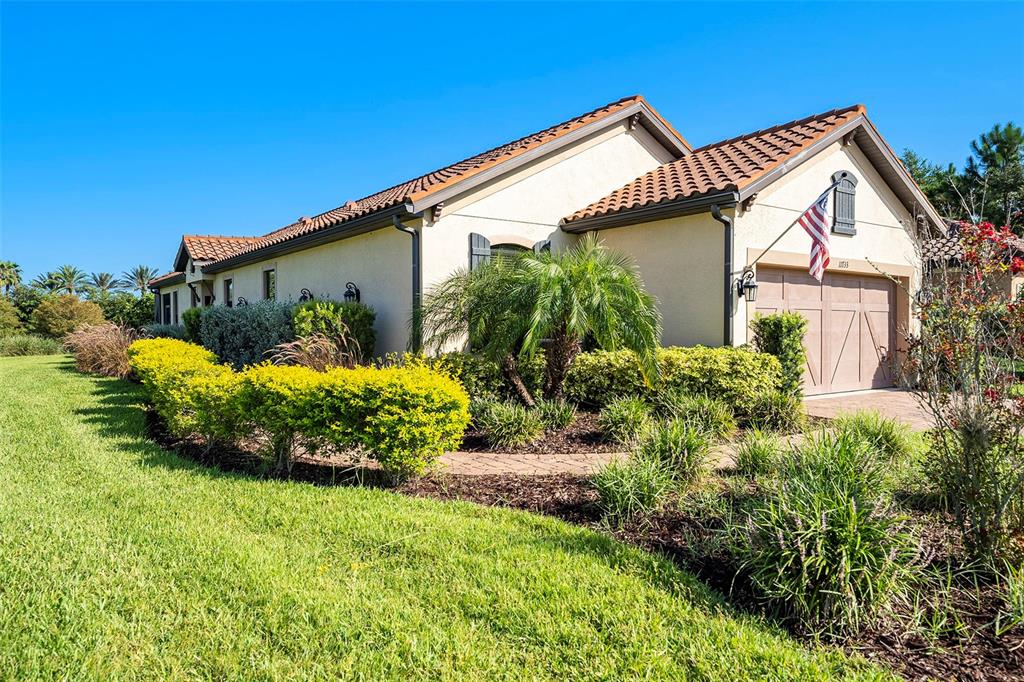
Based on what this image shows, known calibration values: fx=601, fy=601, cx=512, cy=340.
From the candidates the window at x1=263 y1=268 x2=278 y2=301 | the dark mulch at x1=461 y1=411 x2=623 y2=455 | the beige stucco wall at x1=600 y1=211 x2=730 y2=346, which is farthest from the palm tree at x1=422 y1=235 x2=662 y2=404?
the window at x1=263 y1=268 x2=278 y2=301

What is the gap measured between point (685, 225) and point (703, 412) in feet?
13.9

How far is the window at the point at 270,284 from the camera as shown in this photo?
53.2 feet

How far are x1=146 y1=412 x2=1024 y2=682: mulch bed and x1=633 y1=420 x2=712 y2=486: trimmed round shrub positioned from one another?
38 centimetres

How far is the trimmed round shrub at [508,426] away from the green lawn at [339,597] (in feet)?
8.09

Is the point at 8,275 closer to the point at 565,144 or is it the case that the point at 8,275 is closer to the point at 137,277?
the point at 137,277

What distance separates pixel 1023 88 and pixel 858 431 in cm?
977

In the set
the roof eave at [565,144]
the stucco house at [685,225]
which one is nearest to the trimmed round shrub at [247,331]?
the stucco house at [685,225]

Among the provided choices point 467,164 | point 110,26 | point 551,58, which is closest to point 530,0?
point 551,58

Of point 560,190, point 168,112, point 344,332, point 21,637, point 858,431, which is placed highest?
point 168,112

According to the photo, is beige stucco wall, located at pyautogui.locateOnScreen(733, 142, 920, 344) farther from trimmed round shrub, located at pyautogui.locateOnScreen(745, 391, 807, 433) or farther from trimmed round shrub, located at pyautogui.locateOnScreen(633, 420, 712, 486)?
trimmed round shrub, located at pyautogui.locateOnScreen(633, 420, 712, 486)

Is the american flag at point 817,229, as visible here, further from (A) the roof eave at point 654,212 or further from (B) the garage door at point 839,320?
(A) the roof eave at point 654,212

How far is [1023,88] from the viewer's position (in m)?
11.4

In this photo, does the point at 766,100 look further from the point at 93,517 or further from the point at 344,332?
the point at 93,517

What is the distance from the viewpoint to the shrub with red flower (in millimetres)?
3674
